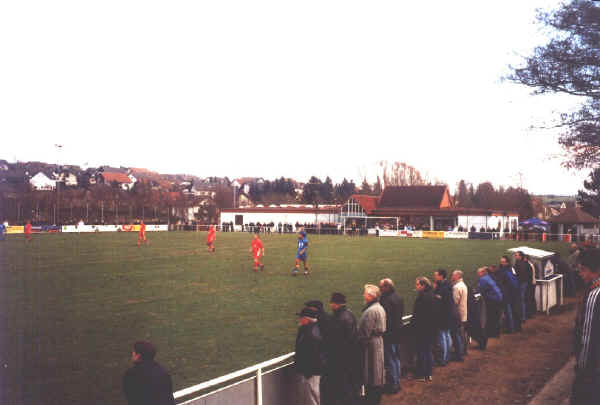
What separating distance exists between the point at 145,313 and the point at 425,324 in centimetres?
680

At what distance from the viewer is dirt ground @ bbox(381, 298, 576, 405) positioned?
6.99 metres

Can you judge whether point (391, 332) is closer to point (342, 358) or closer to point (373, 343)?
point (373, 343)

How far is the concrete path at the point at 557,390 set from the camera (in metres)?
6.48

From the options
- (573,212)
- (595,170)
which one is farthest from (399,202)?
(595,170)

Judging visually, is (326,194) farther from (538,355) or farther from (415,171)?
(538,355)

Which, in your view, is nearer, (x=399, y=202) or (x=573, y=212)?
A: (x=573, y=212)

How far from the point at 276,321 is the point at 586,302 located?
301 inches

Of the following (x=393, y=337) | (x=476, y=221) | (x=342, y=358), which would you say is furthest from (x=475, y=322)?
(x=476, y=221)

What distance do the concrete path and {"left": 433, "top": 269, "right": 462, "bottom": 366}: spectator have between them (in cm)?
164

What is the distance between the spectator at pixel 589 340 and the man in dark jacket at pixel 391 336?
3249mm

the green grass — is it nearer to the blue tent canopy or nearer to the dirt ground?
the dirt ground

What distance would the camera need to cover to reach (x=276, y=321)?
35.8 feet

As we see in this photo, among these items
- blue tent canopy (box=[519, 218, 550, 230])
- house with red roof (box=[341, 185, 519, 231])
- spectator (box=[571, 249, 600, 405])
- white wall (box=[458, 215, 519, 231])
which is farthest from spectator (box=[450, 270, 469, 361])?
white wall (box=[458, 215, 519, 231])

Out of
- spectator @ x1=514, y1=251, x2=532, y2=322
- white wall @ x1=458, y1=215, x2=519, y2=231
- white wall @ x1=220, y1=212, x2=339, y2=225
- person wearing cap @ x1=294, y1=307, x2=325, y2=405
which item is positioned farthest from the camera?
white wall @ x1=220, y1=212, x2=339, y2=225
